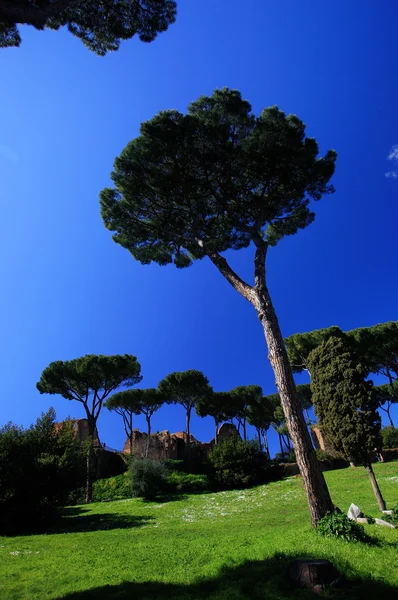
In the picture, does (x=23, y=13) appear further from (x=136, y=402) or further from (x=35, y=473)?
(x=136, y=402)

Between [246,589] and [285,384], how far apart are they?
4075mm

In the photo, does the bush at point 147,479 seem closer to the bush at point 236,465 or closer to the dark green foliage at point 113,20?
the bush at point 236,465

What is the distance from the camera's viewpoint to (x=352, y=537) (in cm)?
602

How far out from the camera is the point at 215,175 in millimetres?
11562

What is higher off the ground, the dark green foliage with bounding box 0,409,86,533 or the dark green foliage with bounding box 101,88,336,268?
the dark green foliage with bounding box 101,88,336,268

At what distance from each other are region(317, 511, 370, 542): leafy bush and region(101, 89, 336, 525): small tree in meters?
5.39

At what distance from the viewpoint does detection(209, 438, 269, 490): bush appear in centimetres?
2198

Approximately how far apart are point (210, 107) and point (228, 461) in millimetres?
21637

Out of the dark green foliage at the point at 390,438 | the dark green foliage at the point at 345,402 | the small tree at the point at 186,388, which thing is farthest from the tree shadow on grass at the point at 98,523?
the dark green foliage at the point at 390,438

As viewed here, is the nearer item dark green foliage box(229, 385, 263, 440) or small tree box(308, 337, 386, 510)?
small tree box(308, 337, 386, 510)

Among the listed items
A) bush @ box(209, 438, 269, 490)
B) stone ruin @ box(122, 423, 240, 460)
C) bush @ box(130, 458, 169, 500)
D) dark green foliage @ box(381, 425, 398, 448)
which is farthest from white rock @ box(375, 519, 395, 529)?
stone ruin @ box(122, 423, 240, 460)

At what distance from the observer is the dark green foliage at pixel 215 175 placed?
35.1 ft

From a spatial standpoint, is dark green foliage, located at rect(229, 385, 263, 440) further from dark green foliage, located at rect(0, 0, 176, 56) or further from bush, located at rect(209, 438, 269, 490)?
dark green foliage, located at rect(0, 0, 176, 56)

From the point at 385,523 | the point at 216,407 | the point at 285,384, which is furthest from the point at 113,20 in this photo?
the point at 216,407
